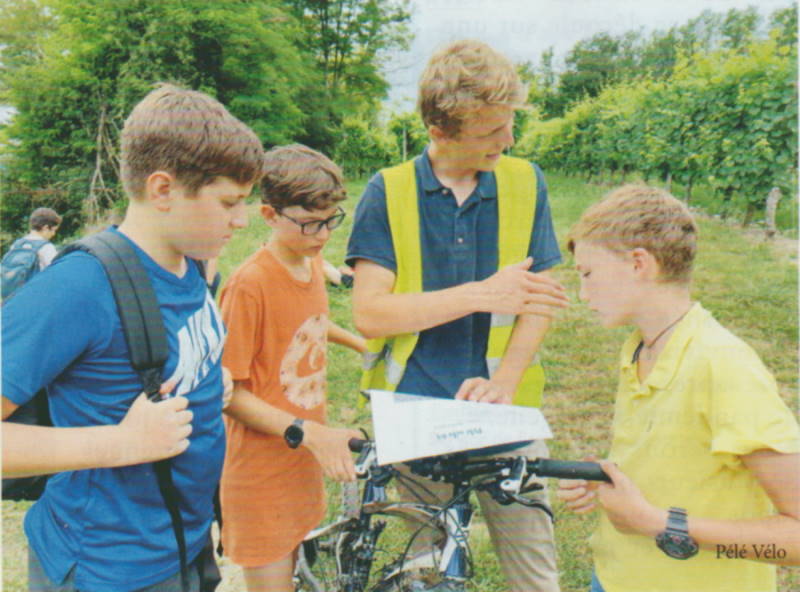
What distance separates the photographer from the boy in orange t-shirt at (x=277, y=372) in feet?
5.86

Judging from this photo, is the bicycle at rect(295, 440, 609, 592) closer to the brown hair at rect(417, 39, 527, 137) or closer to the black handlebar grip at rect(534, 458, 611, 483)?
the black handlebar grip at rect(534, 458, 611, 483)

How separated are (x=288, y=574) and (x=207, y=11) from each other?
22089 mm

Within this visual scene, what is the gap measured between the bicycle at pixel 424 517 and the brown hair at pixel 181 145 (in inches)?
28.8

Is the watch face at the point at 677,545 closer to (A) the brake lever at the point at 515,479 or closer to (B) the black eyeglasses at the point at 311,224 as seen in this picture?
(A) the brake lever at the point at 515,479

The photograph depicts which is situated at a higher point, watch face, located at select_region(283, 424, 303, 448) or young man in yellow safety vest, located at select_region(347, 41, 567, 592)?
young man in yellow safety vest, located at select_region(347, 41, 567, 592)

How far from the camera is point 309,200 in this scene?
76.5 inches

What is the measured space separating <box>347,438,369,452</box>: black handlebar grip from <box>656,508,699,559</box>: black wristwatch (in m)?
0.69

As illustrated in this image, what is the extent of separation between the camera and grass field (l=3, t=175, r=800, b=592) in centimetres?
302

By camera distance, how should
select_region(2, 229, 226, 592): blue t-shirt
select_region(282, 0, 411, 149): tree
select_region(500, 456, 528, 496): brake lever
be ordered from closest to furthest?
select_region(2, 229, 226, 592): blue t-shirt
select_region(500, 456, 528, 496): brake lever
select_region(282, 0, 411, 149): tree

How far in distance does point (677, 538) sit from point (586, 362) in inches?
175

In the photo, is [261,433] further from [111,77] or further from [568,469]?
[111,77]

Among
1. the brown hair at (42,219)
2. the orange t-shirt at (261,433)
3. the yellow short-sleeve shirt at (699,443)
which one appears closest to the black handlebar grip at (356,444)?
the orange t-shirt at (261,433)

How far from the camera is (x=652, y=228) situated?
144 centimetres

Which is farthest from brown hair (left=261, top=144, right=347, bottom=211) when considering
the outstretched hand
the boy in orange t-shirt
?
the outstretched hand
